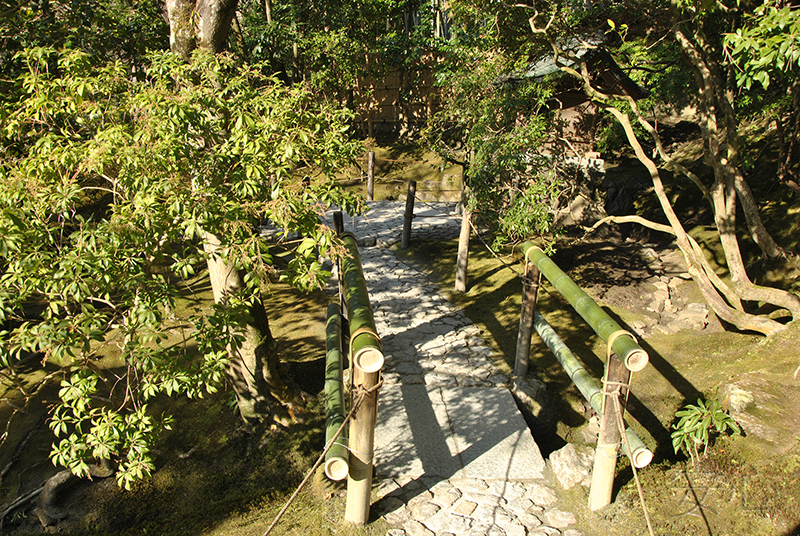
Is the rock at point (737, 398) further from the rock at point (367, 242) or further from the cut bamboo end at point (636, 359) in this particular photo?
the rock at point (367, 242)

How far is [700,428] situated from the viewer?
4.65 meters

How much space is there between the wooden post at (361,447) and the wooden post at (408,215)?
751 centimetres

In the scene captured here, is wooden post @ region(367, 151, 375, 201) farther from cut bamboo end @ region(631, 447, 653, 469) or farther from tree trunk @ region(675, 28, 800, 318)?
cut bamboo end @ region(631, 447, 653, 469)

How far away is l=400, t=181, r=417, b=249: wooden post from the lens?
1108 cm

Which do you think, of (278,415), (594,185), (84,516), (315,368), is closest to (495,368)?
(315,368)

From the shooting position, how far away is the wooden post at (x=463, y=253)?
8922 millimetres

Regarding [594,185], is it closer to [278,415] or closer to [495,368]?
[495,368]

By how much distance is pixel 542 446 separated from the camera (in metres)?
5.94

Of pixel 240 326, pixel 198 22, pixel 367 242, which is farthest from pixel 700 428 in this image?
pixel 367 242

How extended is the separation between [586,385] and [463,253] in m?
4.56

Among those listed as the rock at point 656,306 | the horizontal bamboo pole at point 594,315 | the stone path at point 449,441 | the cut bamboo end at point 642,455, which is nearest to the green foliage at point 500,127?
the horizontal bamboo pole at point 594,315

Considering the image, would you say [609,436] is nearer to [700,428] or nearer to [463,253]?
[700,428]

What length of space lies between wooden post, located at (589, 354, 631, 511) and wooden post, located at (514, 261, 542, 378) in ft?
7.02

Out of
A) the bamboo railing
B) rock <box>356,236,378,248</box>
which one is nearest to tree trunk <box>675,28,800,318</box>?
the bamboo railing
